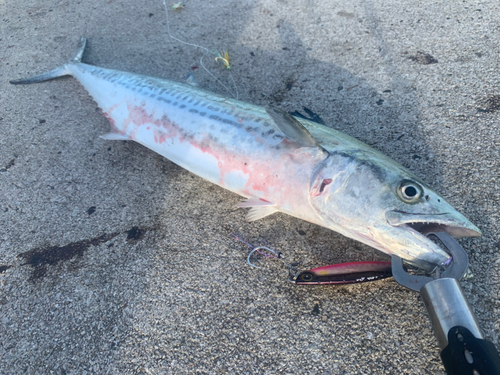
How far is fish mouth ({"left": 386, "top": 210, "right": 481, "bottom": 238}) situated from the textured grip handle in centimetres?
49

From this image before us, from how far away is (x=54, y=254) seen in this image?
213 cm

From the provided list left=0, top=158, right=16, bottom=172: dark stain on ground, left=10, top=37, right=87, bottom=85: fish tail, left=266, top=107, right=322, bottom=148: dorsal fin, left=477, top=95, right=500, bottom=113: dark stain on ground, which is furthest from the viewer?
left=10, top=37, right=87, bottom=85: fish tail

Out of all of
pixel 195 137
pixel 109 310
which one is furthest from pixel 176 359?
pixel 195 137

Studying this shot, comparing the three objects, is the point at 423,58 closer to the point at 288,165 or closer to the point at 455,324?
the point at 288,165

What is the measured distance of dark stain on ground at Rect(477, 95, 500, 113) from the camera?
98.0 inches

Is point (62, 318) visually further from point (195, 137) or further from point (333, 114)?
point (333, 114)

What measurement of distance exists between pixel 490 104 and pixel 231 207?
233 cm

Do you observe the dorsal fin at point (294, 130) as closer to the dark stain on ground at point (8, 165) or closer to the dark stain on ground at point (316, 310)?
the dark stain on ground at point (316, 310)

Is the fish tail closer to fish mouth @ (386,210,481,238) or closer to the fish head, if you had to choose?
the fish head

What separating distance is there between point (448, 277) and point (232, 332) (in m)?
1.16

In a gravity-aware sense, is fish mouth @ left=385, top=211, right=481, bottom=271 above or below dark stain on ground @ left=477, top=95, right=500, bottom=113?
below

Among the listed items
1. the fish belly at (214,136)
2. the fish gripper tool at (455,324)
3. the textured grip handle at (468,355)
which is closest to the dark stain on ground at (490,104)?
the fish gripper tool at (455,324)

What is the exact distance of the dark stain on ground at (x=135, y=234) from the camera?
216 cm

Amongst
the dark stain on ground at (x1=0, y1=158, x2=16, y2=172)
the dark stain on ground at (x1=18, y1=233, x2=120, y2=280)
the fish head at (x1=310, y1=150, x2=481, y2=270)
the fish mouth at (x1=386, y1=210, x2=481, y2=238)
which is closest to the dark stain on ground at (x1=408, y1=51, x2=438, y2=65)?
the fish head at (x1=310, y1=150, x2=481, y2=270)
